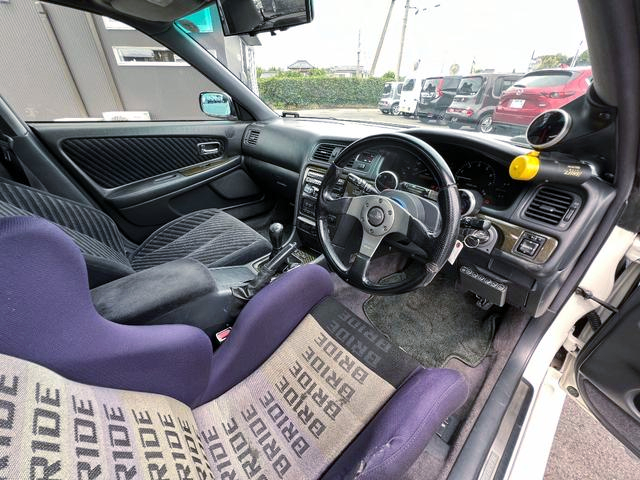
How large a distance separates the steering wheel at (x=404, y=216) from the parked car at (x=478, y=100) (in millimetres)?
543

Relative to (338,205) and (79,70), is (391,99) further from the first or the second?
(79,70)

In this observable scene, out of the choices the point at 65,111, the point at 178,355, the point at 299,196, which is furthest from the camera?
the point at 65,111

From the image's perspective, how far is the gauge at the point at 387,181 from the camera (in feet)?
3.76

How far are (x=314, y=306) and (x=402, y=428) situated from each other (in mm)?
487

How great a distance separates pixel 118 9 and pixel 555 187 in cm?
204

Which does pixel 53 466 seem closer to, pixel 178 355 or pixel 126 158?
pixel 178 355

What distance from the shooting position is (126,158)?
1.88 metres

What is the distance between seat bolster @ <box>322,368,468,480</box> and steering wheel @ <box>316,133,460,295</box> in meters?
0.28

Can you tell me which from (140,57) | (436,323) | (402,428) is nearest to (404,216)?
(402,428)

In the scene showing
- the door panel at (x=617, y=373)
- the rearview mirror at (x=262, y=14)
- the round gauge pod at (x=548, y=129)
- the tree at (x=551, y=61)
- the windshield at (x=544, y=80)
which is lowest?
the door panel at (x=617, y=373)

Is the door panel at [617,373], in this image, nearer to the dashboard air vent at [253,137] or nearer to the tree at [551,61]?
the tree at [551,61]

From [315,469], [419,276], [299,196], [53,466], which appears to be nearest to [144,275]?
[53,466]

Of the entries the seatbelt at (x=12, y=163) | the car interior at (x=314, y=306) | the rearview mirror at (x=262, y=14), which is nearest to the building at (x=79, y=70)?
the rearview mirror at (x=262, y=14)

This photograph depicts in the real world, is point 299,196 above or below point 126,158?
below
